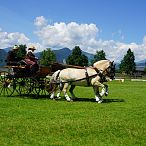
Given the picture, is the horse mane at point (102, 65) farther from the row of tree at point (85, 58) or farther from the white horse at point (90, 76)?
the row of tree at point (85, 58)

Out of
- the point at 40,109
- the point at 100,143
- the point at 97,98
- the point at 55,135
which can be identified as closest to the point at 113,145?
the point at 100,143

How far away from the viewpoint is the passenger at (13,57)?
23469 mm

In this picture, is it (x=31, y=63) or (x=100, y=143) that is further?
(x=31, y=63)

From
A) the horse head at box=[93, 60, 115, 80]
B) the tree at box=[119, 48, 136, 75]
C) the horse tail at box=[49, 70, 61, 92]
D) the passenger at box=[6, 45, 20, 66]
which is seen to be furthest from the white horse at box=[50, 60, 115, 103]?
the tree at box=[119, 48, 136, 75]

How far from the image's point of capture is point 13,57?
77.9 ft

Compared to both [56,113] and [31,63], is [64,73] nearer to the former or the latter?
[31,63]

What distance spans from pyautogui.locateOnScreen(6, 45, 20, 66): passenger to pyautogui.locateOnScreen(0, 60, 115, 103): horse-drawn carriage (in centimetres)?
29

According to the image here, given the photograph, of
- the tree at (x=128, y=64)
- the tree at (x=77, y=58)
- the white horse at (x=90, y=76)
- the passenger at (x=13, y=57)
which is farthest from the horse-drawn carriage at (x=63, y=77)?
the tree at (x=128, y=64)

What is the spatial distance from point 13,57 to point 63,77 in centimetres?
329

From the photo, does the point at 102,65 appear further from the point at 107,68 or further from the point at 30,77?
the point at 30,77

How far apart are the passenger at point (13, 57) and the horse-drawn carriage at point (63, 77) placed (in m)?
0.29

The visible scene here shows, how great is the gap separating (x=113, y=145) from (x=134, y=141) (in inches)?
30.3

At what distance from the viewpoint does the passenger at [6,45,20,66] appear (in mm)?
23469

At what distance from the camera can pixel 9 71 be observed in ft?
80.1
